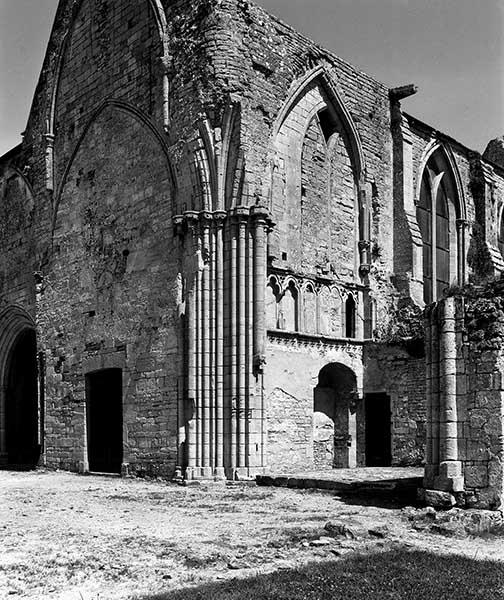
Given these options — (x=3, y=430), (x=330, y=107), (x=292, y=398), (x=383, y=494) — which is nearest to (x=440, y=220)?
(x=330, y=107)

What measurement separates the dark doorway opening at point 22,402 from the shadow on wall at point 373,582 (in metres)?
17.4

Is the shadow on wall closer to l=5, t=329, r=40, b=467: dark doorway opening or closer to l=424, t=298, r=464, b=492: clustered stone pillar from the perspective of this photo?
l=424, t=298, r=464, b=492: clustered stone pillar

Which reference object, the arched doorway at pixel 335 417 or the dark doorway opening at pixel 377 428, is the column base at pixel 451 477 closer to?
the arched doorway at pixel 335 417

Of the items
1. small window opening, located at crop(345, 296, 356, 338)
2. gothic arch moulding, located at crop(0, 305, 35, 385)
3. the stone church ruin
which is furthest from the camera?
gothic arch moulding, located at crop(0, 305, 35, 385)

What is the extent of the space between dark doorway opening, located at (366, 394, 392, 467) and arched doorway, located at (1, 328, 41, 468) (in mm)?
10289

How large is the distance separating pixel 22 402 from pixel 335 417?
10541 millimetres

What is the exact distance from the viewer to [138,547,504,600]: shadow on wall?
5699 millimetres

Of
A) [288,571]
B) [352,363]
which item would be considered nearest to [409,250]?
[352,363]

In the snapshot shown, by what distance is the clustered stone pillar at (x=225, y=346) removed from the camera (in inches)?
545

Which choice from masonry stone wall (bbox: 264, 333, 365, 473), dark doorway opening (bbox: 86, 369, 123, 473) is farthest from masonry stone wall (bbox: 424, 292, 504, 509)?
dark doorway opening (bbox: 86, 369, 123, 473)

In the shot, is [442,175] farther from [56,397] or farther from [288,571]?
[288,571]

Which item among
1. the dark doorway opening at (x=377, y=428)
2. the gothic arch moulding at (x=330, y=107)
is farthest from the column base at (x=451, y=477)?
the gothic arch moulding at (x=330, y=107)

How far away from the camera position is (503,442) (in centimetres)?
922

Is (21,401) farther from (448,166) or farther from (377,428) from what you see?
(448,166)
